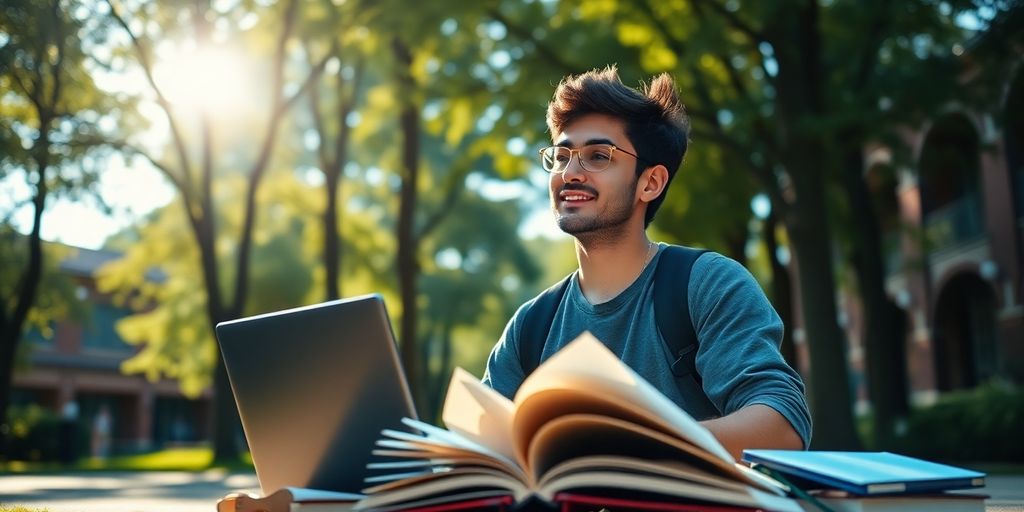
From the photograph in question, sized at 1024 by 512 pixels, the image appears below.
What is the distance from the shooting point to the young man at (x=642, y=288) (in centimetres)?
254

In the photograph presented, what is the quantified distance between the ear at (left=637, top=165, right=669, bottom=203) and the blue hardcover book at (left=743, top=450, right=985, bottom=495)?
1.17 meters

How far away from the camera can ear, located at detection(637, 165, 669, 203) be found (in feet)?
10.1

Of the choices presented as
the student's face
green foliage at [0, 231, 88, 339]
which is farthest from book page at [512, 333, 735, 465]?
green foliage at [0, 231, 88, 339]

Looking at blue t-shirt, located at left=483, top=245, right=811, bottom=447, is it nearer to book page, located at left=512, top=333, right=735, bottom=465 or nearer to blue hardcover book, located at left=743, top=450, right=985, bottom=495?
blue hardcover book, located at left=743, top=450, right=985, bottom=495

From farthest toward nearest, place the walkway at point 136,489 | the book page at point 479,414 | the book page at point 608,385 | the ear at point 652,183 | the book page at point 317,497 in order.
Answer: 1. the walkway at point 136,489
2. the ear at point 652,183
3. the book page at point 317,497
4. the book page at point 479,414
5. the book page at point 608,385

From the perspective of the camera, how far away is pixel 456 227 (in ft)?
121

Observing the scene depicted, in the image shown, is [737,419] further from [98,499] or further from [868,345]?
[868,345]

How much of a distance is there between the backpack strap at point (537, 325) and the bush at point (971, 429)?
15.5 metres

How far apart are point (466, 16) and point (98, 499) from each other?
7.39 metres

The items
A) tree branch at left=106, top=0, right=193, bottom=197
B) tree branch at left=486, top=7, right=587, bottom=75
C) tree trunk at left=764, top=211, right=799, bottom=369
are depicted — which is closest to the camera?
tree branch at left=486, top=7, right=587, bottom=75

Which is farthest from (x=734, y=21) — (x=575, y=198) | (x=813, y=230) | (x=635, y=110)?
(x=575, y=198)

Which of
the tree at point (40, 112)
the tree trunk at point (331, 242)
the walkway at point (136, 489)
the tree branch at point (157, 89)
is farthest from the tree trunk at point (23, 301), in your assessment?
the tree trunk at point (331, 242)

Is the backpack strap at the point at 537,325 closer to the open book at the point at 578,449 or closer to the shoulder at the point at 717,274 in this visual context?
the shoulder at the point at 717,274

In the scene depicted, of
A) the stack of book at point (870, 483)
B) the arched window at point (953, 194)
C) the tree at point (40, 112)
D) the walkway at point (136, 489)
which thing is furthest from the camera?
the arched window at point (953, 194)
